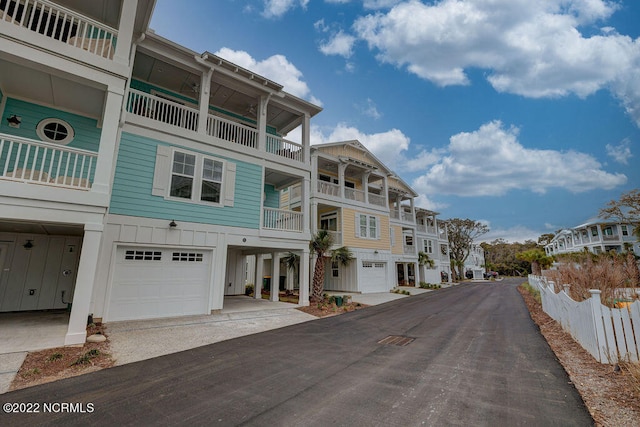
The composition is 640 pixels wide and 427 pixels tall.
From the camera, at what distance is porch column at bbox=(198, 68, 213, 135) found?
33.0 feet

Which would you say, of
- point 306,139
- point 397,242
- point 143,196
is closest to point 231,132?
point 306,139

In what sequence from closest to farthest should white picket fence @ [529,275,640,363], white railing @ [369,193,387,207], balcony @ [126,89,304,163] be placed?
1. white picket fence @ [529,275,640,363]
2. balcony @ [126,89,304,163]
3. white railing @ [369,193,387,207]

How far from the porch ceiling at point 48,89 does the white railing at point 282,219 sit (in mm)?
6505

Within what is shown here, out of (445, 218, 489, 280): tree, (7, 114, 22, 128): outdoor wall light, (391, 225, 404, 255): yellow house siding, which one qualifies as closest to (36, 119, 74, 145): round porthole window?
(7, 114, 22, 128): outdoor wall light

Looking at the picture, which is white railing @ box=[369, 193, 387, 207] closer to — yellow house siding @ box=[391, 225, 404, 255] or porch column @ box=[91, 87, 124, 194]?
yellow house siding @ box=[391, 225, 404, 255]

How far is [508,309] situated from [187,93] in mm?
16967

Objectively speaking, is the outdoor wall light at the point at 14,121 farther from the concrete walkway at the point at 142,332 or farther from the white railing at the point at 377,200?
the white railing at the point at 377,200

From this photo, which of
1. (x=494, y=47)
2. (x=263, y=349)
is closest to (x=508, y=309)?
(x=263, y=349)

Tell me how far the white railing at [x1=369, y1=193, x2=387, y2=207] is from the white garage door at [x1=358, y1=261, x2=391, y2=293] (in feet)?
15.1

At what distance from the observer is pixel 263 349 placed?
6047 millimetres

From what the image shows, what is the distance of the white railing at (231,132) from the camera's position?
1060 centimetres

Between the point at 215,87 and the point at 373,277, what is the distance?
15189 mm

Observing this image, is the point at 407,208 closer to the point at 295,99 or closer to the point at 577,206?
the point at 295,99

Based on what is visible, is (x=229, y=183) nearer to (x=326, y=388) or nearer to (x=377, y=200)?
(x=326, y=388)
